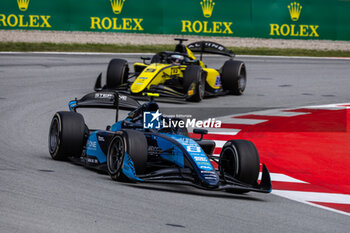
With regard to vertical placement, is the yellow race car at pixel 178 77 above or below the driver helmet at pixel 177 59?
below

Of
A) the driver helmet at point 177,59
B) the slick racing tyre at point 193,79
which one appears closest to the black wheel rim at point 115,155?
the slick racing tyre at point 193,79

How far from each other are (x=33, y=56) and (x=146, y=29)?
6431mm

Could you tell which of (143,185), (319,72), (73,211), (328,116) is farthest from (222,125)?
(319,72)

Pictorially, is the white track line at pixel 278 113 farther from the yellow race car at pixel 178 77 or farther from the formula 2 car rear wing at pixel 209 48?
the formula 2 car rear wing at pixel 209 48

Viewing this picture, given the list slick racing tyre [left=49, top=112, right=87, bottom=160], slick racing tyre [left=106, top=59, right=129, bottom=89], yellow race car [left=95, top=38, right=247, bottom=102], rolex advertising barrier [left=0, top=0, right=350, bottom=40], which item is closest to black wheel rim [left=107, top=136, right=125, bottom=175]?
slick racing tyre [left=49, top=112, right=87, bottom=160]

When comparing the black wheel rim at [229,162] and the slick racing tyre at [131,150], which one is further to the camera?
the black wheel rim at [229,162]

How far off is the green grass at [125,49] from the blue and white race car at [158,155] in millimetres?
17293

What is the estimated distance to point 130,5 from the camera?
93.7ft

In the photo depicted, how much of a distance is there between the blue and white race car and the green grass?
56.7 feet

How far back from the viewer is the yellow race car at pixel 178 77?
1628 centimetres

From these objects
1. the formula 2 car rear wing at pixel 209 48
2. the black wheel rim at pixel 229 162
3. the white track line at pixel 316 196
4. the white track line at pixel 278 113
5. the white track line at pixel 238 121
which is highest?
the formula 2 car rear wing at pixel 209 48

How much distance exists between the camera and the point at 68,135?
371 inches

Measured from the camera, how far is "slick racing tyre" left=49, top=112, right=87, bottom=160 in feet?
30.8

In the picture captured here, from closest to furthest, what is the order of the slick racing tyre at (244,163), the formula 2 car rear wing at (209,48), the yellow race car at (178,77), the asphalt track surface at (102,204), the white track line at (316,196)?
1. the asphalt track surface at (102,204)
2. the slick racing tyre at (244,163)
3. the white track line at (316,196)
4. the yellow race car at (178,77)
5. the formula 2 car rear wing at (209,48)
